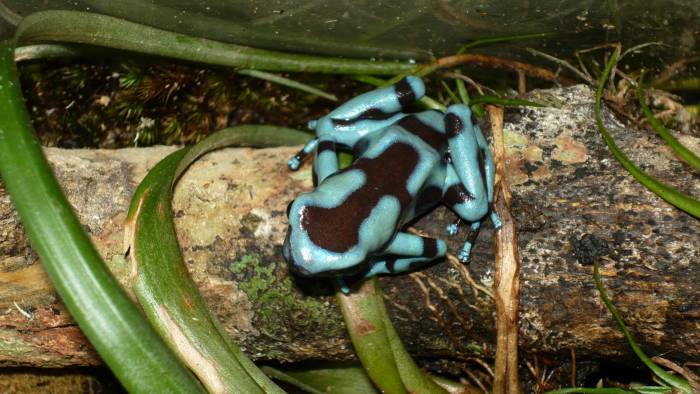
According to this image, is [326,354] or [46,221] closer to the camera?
[46,221]

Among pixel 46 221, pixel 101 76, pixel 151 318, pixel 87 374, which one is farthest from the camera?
pixel 101 76

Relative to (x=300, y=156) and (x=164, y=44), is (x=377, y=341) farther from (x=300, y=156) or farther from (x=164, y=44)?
(x=164, y=44)

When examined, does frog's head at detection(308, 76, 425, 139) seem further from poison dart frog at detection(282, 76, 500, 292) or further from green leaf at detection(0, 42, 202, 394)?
green leaf at detection(0, 42, 202, 394)

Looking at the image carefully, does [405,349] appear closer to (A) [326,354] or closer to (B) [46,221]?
(A) [326,354]

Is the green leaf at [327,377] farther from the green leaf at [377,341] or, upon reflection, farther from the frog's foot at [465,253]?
the frog's foot at [465,253]

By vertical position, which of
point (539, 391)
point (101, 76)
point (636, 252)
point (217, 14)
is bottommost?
point (539, 391)

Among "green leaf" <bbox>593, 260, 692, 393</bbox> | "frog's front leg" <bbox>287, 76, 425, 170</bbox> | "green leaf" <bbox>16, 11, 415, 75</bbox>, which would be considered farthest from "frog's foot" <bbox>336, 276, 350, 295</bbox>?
"green leaf" <bbox>16, 11, 415, 75</bbox>

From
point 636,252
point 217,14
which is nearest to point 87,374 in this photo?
point 217,14
